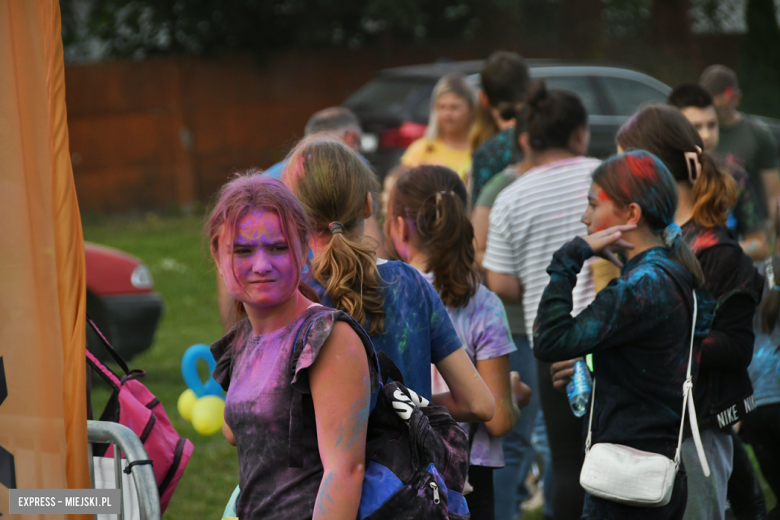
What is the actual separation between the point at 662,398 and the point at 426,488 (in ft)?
3.39

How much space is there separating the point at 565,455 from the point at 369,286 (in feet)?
5.29

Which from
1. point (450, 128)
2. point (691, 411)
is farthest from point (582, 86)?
point (691, 411)

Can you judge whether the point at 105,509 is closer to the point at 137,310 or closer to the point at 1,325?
the point at 1,325

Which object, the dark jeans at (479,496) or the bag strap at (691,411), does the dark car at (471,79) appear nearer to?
the dark jeans at (479,496)

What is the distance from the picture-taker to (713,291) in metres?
3.08

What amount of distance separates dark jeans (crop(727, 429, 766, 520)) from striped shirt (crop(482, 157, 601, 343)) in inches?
35.2

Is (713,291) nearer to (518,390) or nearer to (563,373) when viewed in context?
(563,373)

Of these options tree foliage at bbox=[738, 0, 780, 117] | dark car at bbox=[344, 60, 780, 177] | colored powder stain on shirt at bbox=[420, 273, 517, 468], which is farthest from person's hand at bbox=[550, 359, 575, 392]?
tree foliage at bbox=[738, 0, 780, 117]

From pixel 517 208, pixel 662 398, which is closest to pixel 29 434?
pixel 662 398

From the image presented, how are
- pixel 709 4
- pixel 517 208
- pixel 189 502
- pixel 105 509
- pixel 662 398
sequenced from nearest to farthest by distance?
pixel 105 509
pixel 662 398
pixel 517 208
pixel 189 502
pixel 709 4

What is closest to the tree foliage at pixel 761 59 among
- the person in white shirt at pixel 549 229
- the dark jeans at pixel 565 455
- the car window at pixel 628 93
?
the car window at pixel 628 93

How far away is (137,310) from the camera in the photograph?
7195mm

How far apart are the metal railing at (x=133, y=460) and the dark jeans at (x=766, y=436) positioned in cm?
251

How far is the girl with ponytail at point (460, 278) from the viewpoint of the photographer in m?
2.96
